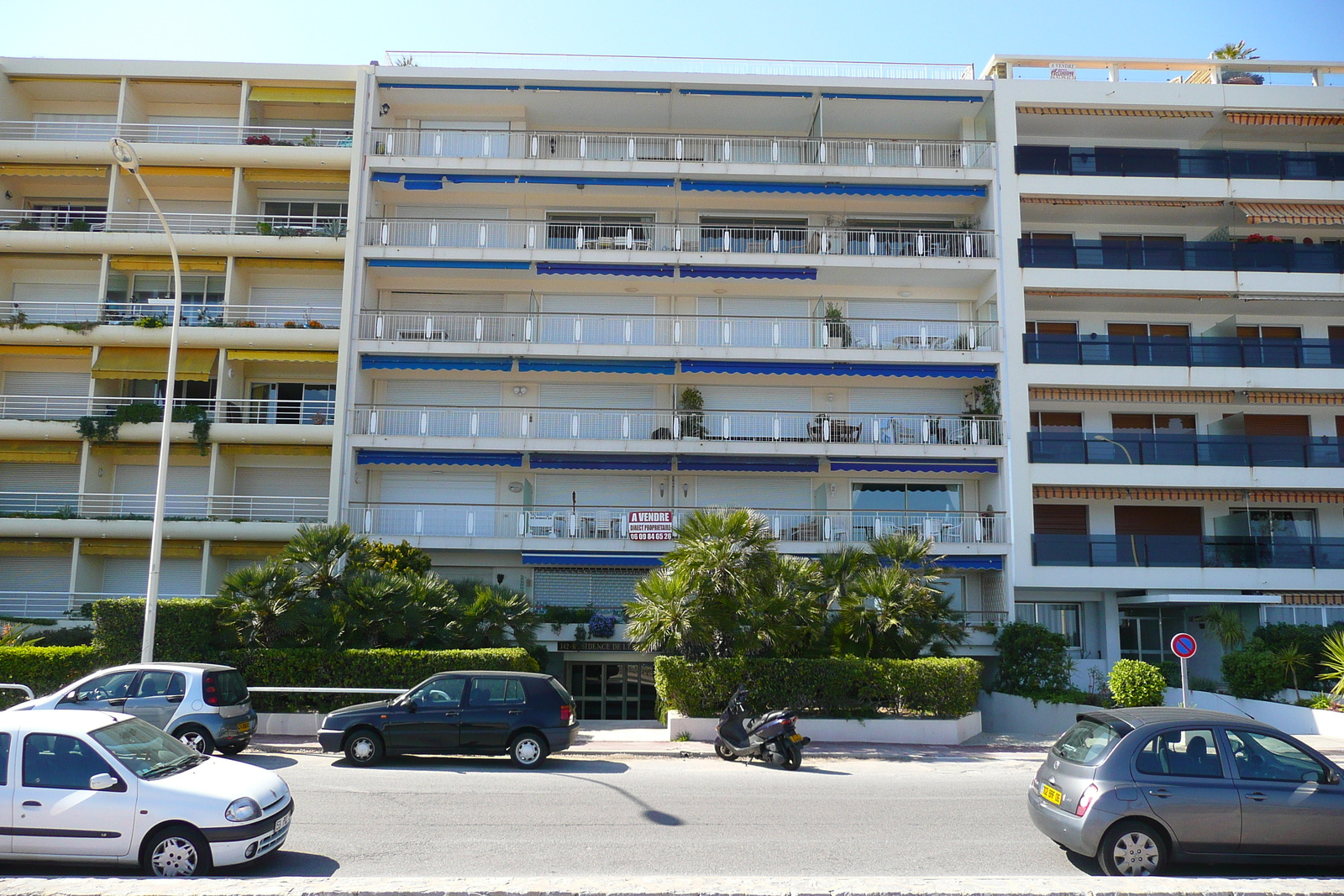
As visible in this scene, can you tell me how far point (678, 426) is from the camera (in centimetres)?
2598

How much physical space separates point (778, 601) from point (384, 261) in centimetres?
1630

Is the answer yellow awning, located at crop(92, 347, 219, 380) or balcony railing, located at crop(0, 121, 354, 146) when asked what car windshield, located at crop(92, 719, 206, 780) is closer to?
yellow awning, located at crop(92, 347, 219, 380)

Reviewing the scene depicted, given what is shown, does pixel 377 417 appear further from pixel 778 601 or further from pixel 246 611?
pixel 778 601

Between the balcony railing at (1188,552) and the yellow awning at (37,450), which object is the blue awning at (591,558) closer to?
the balcony railing at (1188,552)

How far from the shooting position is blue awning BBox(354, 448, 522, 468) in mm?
26000

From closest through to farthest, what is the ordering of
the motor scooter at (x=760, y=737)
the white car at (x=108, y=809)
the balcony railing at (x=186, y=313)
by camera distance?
the white car at (x=108, y=809), the motor scooter at (x=760, y=737), the balcony railing at (x=186, y=313)

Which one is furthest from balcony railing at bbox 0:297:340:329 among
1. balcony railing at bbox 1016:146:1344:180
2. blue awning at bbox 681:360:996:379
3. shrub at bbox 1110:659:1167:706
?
shrub at bbox 1110:659:1167:706

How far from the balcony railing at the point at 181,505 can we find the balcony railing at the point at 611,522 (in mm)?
2239

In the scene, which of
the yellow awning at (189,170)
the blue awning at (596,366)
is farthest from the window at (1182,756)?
the yellow awning at (189,170)

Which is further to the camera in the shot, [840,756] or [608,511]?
[608,511]

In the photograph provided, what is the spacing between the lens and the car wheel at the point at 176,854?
7.34 m

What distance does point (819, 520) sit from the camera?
26141 mm

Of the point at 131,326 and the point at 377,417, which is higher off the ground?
the point at 131,326

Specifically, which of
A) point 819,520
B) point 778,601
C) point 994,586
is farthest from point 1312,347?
point 778,601
